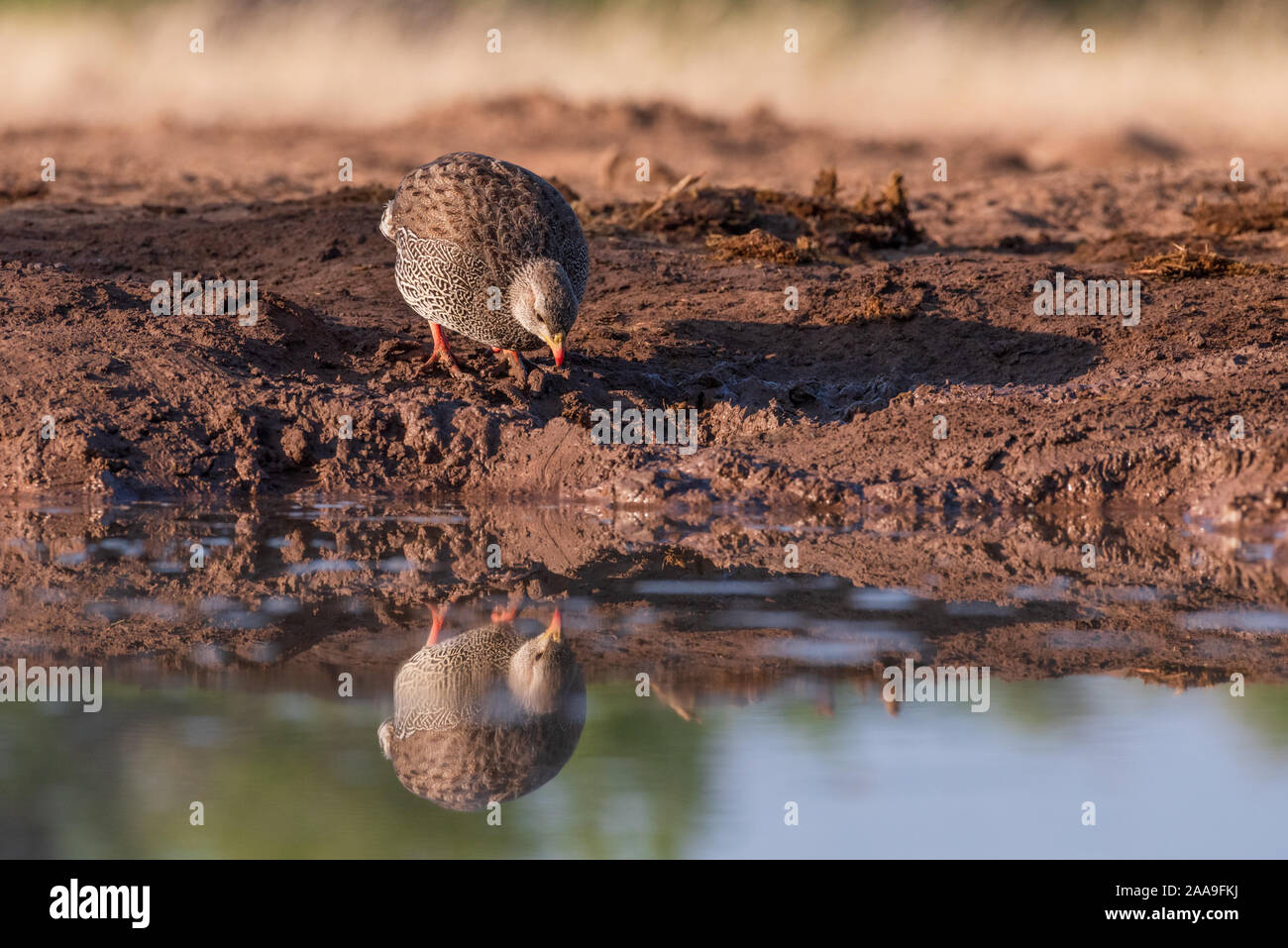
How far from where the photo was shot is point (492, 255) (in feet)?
28.5

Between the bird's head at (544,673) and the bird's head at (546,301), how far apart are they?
10.8 ft

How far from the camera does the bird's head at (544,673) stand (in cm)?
464

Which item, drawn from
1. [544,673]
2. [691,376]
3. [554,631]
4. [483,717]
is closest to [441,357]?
[691,376]

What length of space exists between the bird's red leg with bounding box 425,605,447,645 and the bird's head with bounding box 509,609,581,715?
34cm

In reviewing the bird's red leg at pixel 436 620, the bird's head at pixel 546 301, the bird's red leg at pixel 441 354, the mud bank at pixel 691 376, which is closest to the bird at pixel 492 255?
the bird's head at pixel 546 301

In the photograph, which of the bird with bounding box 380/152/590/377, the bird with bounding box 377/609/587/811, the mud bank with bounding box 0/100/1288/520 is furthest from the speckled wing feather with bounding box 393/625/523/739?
the bird with bounding box 380/152/590/377

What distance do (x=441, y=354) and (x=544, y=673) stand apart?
4.92m

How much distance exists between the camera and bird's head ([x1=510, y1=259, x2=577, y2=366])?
27.7ft

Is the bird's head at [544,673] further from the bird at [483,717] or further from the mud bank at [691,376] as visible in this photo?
the mud bank at [691,376]

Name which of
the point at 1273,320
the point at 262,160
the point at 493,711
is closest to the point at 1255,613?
the point at 493,711

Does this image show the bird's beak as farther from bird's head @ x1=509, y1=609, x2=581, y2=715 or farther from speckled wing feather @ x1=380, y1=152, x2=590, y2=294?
speckled wing feather @ x1=380, y1=152, x2=590, y2=294

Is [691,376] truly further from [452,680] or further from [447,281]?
[452,680]
